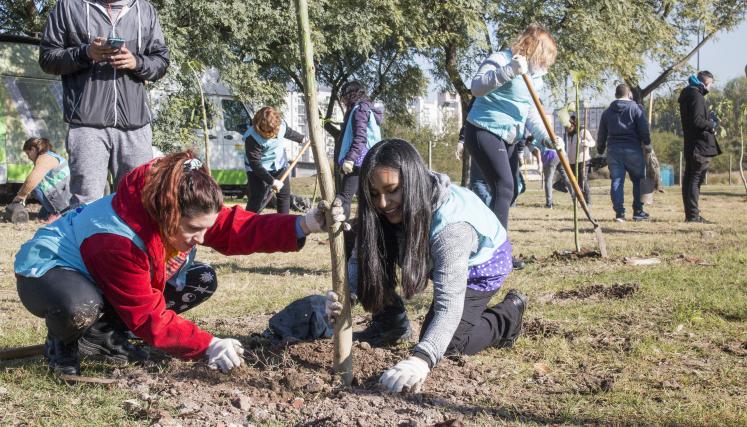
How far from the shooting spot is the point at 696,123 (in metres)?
9.99

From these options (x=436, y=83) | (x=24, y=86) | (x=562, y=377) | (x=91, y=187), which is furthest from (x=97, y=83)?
(x=436, y=83)

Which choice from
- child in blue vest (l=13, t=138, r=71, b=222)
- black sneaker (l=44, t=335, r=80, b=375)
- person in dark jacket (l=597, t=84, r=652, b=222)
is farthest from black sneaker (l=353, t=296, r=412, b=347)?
child in blue vest (l=13, t=138, r=71, b=222)

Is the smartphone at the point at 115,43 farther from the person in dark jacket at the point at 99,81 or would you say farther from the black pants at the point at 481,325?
the black pants at the point at 481,325

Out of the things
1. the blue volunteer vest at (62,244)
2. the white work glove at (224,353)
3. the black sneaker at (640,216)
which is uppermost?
the blue volunteer vest at (62,244)

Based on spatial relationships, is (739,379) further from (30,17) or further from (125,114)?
(30,17)

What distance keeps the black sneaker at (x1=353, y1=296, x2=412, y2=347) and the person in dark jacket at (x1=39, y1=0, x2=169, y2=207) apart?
1.60 m

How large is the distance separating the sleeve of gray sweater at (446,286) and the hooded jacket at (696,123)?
7.94 meters

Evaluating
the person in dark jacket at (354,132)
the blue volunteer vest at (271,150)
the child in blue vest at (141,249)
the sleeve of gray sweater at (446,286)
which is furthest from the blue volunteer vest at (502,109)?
the blue volunteer vest at (271,150)

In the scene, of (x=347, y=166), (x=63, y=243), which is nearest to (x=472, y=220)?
(x=63, y=243)

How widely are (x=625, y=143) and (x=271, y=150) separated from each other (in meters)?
5.20

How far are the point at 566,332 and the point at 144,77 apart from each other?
8.70ft

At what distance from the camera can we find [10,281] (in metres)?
5.70

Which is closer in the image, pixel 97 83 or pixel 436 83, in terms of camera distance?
pixel 97 83

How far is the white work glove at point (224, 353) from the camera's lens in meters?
2.74
